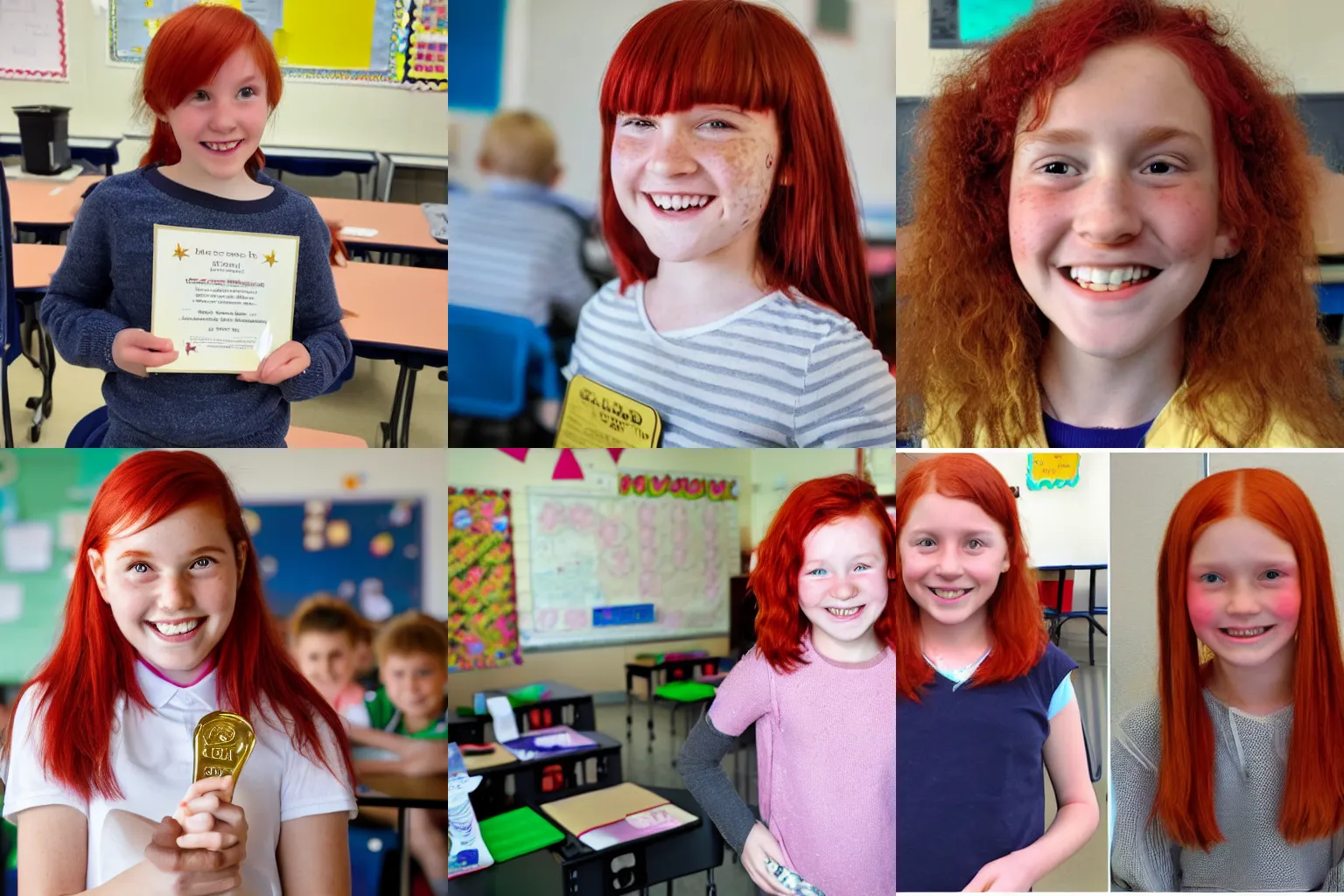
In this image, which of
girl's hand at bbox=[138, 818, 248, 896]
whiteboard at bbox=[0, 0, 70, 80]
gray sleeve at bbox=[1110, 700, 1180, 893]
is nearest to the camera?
girl's hand at bbox=[138, 818, 248, 896]

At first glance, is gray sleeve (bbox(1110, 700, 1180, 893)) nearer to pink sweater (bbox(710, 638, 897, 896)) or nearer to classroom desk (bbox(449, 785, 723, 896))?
pink sweater (bbox(710, 638, 897, 896))

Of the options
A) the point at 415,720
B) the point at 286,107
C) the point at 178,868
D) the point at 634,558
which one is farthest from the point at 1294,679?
the point at 286,107

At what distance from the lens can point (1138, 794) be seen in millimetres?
1843

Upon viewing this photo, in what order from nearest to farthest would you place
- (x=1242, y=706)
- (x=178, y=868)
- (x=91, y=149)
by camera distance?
(x=178, y=868) → (x=91, y=149) → (x=1242, y=706)

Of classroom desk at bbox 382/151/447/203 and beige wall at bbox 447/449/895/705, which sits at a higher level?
classroom desk at bbox 382/151/447/203

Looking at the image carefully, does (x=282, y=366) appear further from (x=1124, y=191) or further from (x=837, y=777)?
(x=1124, y=191)

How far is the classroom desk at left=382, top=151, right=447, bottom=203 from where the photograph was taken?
1.77 m

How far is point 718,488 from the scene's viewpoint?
1.81 metres

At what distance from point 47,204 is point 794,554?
1.38 m

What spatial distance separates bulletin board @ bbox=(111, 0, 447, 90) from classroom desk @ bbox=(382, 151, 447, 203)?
0.12 meters

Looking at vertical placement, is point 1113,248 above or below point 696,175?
below

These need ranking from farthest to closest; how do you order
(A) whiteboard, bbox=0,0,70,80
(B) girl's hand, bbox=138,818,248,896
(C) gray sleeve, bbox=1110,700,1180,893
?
(C) gray sleeve, bbox=1110,700,1180,893 → (A) whiteboard, bbox=0,0,70,80 → (B) girl's hand, bbox=138,818,248,896

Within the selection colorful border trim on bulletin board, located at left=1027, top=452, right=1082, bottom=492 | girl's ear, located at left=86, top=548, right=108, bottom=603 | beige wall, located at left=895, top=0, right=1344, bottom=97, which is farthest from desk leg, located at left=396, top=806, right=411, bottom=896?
beige wall, located at left=895, top=0, right=1344, bottom=97

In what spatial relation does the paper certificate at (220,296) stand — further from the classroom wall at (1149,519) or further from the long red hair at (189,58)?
the classroom wall at (1149,519)
